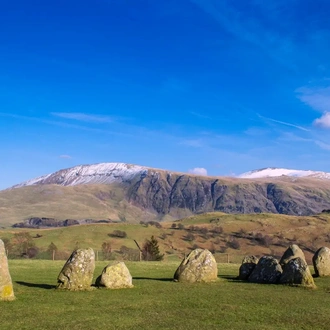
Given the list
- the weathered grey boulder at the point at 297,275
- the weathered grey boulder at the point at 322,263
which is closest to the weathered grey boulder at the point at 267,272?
the weathered grey boulder at the point at 297,275

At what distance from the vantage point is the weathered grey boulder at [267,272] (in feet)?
90.0

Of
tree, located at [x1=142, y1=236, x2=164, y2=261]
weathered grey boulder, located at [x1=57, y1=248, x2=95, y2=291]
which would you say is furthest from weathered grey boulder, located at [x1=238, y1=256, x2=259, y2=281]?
tree, located at [x1=142, y1=236, x2=164, y2=261]

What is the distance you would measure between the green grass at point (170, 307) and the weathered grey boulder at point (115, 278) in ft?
2.92

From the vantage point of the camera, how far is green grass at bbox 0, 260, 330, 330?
1532cm

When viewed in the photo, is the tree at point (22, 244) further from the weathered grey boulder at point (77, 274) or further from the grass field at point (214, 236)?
the weathered grey boulder at point (77, 274)

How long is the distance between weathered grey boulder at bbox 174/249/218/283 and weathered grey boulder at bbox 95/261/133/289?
14.1 ft

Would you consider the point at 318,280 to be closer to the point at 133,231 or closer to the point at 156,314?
the point at 156,314

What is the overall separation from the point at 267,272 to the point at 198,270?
4.39 m

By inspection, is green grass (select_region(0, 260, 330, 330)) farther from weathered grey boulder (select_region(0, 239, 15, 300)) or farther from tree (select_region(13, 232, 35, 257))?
tree (select_region(13, 232, 35, 257))

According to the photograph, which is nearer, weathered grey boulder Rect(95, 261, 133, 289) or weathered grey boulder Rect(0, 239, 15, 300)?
weathered grey boulder Rect(0, 239, 15, 300)

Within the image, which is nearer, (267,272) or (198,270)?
(198,270)

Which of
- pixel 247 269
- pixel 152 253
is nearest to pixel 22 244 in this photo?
pixel 152 253

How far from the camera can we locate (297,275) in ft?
84.2

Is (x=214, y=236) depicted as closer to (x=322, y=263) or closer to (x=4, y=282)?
(x=322, y=263)
